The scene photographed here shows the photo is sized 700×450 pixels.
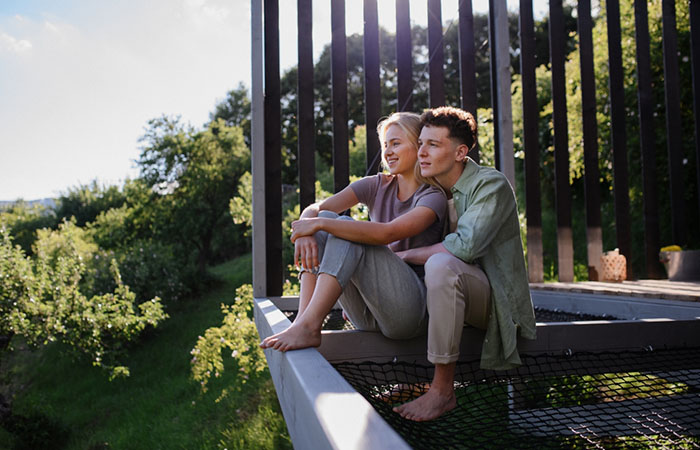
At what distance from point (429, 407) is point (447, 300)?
27 centimetres

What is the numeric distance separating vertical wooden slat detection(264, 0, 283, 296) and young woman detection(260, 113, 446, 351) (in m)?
1.44

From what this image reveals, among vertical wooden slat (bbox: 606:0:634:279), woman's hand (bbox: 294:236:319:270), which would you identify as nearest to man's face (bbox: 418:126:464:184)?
woman's hand (bbox: 294:236:319:270)

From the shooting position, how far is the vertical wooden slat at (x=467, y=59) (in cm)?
328

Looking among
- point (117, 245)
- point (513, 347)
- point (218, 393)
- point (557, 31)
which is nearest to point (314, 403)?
point (513, 347)

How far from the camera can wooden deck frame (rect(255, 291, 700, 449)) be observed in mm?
611

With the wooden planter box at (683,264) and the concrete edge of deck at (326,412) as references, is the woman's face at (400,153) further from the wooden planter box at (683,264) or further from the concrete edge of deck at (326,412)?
the wooden planter box at (683,264)

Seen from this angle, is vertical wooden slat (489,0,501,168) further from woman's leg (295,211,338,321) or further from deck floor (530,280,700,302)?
woman's leg (295,211,338,321)

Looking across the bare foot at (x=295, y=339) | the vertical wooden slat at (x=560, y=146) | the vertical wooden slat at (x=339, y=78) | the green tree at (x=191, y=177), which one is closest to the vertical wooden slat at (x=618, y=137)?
the vertical wooden slat at (x=560, y=146)

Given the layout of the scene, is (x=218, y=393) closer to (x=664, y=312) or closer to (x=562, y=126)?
(x=562, y=126)

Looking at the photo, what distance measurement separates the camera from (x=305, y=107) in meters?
3.17

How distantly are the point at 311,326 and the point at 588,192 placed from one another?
2.72 meters

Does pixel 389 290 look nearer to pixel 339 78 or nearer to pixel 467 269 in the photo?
pixel 467 269

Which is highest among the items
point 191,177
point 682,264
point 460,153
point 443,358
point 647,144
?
point 191,177

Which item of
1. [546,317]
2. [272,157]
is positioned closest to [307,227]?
[546,317]
